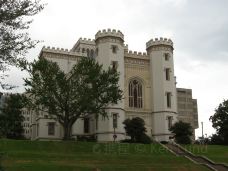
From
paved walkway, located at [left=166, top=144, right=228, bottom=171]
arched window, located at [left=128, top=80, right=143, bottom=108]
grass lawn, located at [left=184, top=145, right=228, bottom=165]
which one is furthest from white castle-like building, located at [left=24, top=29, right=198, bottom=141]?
grass lawn, located at [left=184, top=145, right=228, bottom=165]

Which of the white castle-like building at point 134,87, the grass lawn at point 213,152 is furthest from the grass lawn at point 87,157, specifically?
the white castle-like building at point 134,87

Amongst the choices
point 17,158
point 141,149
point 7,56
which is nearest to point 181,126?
point 141,149

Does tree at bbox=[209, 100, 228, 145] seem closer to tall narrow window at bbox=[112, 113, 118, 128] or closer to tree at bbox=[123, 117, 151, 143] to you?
tree at bbox=[123, 117, 151, 143]

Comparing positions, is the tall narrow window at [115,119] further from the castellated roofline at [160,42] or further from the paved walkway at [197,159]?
the castellated roofline at [160,42]

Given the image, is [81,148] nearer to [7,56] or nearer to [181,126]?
[181,126]

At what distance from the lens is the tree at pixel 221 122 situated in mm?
63312

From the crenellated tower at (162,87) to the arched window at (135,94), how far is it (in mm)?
1996

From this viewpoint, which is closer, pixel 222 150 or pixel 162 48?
pixel 222 150

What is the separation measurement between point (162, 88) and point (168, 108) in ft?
10.4

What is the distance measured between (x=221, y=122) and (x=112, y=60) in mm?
18431

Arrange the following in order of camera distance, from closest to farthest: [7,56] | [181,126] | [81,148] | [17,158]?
[7,56] → [17,158] → [81,148] → [181,126]

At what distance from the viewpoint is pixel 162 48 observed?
67875mm

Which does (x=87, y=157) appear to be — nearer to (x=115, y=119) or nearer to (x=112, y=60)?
(x=115, y=119)

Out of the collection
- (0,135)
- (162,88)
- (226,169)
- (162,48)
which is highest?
(162,48)
